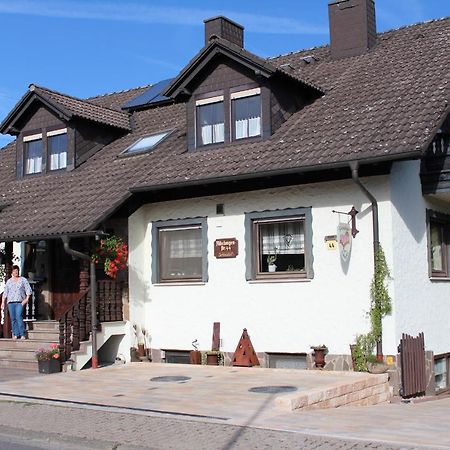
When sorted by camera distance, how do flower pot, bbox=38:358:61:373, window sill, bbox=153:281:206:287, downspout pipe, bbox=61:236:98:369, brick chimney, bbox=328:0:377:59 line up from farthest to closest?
brick chimney, bbox=328:0:377:59, window sill, bbox=153:281:206:287, downspout pipe, bbox=61:236:98:369, flower pot, bbox=38:358:61:373

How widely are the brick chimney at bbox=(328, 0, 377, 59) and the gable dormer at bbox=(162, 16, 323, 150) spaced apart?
112 inches

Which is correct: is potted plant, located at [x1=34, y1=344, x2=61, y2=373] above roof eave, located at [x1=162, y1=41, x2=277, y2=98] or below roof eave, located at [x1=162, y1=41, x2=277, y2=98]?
below

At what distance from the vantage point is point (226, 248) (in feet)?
46.9

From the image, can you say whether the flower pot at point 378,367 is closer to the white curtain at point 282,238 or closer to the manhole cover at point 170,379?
the white curtain at point 282,238

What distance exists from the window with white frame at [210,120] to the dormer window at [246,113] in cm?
30

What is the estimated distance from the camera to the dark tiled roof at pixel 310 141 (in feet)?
41.9

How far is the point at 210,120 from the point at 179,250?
289cm

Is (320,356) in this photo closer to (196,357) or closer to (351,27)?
(196,357)

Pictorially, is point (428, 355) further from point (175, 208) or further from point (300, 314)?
point (175, 208)

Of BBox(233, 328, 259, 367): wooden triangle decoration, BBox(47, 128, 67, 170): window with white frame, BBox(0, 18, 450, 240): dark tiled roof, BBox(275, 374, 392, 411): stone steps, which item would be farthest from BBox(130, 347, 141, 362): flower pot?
BBox(47, 128, 67, 170): window with white frame

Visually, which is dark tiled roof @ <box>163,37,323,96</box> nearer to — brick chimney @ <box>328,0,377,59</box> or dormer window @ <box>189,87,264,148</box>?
dormer window @ <box>189,87,264,148</box>

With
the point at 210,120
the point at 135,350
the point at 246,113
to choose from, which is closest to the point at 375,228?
the point at 246,113

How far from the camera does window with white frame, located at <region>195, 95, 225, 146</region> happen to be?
610 inches

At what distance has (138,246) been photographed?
15406 millimetres
